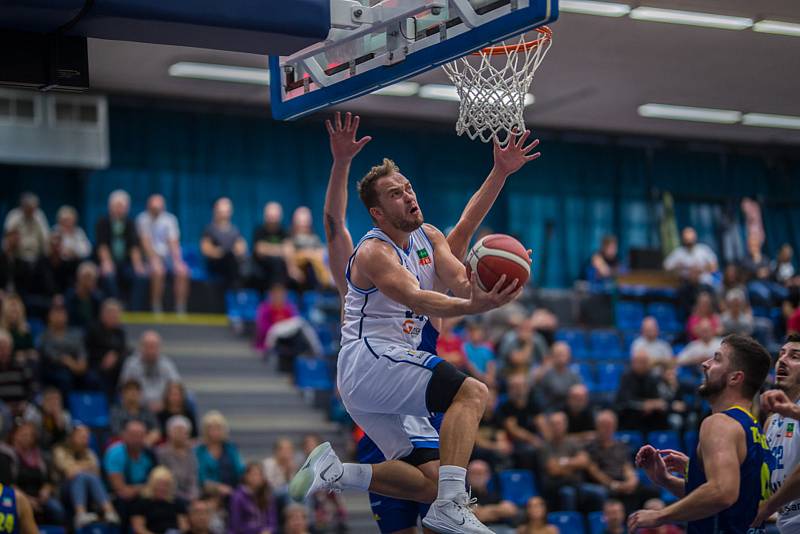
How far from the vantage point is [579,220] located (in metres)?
22.1

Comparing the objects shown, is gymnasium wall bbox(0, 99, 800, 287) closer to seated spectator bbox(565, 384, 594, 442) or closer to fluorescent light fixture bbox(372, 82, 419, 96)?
fluorescent light fixture bbox(372, 82, 419, 96)

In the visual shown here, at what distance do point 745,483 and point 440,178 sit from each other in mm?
15608

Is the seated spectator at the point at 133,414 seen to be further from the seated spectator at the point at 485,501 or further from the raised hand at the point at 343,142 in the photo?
the raised hand at the point at 343,142

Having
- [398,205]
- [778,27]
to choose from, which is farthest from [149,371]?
[778,27]

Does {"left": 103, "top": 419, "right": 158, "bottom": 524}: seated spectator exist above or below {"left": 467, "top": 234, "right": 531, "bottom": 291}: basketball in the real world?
below

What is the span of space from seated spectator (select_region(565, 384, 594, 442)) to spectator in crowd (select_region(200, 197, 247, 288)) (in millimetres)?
5393

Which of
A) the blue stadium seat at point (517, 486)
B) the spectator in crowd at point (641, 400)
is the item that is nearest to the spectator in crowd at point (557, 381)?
the spectator in crowd at point (641, 400)

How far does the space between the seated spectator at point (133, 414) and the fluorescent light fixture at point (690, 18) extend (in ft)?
23.1

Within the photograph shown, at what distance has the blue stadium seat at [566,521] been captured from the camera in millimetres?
13055

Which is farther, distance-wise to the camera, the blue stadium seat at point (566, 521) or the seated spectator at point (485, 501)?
the blue stadium seat at point (566, 521)

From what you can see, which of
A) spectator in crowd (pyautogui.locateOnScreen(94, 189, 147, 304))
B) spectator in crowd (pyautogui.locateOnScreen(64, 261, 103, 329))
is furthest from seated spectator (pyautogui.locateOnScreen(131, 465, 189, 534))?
spectator in crowd (pyautogui.locateOnScreen(94, 189, 147, 304))

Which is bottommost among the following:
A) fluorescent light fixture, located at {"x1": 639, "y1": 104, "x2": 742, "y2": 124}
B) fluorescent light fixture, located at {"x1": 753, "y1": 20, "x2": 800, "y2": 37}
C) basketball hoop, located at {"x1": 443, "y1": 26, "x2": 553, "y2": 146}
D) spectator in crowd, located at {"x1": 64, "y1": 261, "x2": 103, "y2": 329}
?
spectator in crowd, located at {"x1": 64, "y1": 261, "x2": 103, "y2": 329}

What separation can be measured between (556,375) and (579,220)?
7.40 metres

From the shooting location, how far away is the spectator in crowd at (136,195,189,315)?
1630cm
